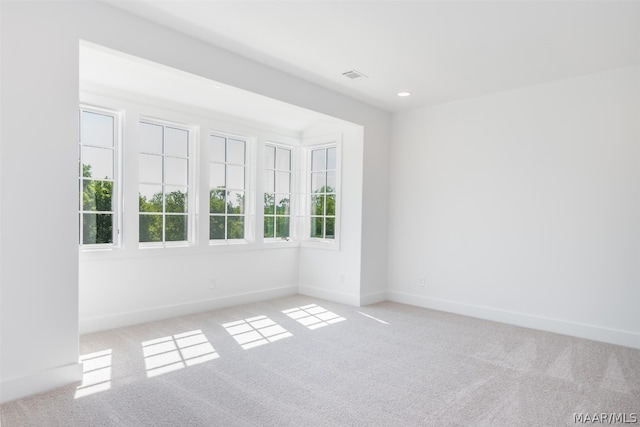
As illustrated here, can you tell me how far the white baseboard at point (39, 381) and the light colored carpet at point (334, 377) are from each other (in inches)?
Result: 2.9

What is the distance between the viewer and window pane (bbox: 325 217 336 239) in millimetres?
5730

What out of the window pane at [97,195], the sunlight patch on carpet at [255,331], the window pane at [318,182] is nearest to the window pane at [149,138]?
the window pane at [97,195]

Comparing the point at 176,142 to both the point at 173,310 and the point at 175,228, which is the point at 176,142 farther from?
the point at 173,310

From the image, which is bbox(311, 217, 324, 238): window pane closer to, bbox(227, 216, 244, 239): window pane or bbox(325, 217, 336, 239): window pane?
bbox(325, 217, 336, 239): window pane

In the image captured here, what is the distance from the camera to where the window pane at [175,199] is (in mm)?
4770

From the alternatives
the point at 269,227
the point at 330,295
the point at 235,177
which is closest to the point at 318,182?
the point at 269,227

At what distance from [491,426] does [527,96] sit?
11.9ft

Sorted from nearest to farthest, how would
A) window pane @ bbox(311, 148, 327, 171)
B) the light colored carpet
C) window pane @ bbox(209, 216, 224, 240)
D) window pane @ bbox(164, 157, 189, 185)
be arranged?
the light colored carpet, window pane @ bbox(164, 157, 189, 185), window pane @ bbox(209, 216, 224, 240), window pane @ bbox(311, 148, 327, 171)

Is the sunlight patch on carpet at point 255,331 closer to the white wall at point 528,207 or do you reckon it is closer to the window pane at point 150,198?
the window pane at point 150,198

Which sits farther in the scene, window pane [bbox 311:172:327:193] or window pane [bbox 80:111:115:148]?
window pane [bbox 311:172:327:193]

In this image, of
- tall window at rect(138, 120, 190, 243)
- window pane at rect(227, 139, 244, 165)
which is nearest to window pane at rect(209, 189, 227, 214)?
tall window at rect(138, 120, 190, 243)

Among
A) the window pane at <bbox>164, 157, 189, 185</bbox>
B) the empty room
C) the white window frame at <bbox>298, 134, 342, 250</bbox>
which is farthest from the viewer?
the white window frame at <bbox>298, 134, 342, 250</bbox>

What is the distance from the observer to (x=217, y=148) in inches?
206

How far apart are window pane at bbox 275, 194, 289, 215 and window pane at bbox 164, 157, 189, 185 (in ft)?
4.91
